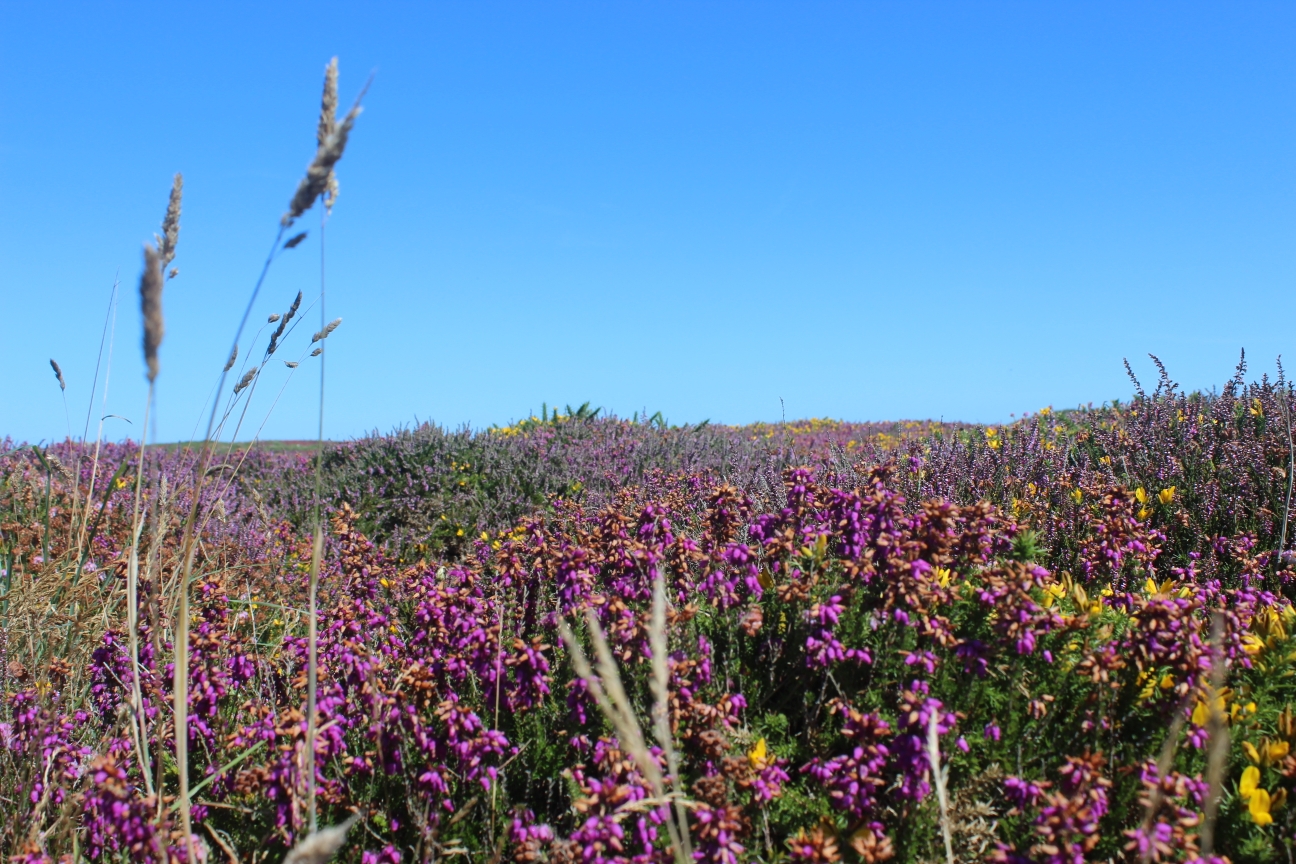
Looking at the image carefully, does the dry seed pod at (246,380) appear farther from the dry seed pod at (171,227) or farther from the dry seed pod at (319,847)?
the dry seed pod at (319,847)

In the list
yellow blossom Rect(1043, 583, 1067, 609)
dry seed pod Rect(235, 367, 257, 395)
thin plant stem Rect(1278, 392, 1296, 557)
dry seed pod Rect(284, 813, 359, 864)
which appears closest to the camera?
dry seed pod Rect(284, 813, 359, 864)

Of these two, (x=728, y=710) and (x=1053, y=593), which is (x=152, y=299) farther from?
(x=1053, y=593)

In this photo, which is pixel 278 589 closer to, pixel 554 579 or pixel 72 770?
pixel 72 770

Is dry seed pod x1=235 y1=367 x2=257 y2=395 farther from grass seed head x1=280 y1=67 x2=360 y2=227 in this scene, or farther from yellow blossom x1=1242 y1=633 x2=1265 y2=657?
yellow blossom x1=1242 y1=633 x2=1265 y2=657

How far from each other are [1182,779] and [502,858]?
1644 mm

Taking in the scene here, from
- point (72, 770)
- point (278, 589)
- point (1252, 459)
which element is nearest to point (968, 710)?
point (72, 770)

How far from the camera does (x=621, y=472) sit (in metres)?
8.07

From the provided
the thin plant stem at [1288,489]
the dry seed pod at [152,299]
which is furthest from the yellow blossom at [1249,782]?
the dry seed pod at [152,299]

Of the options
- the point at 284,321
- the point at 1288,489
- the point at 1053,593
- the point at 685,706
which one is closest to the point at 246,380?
the point at 284,321

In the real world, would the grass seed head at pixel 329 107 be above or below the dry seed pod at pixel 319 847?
above

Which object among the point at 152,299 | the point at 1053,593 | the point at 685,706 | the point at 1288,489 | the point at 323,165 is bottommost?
the point at 685,706

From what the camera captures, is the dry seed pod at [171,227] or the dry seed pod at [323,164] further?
the dry seed pod at [171,227]

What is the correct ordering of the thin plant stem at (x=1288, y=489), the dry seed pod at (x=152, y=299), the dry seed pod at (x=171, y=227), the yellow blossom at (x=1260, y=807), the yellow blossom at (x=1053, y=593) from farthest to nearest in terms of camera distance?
the thin plant stem at (x=1288, y=489) → the yellow blossom at (x=1053, y=593) → the yellow blossom at (x=1260, y=807) → the dry seed pod at (x=171, y=227) → the dry seed pod at (x=152, y=299)

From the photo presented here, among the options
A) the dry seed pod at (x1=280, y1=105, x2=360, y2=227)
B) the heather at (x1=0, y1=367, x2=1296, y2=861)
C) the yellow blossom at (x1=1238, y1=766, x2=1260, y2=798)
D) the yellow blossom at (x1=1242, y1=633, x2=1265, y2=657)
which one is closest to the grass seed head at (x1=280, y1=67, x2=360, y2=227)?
the dry seed pod at (x1=280, y1=105, x2=360, y2=227)
